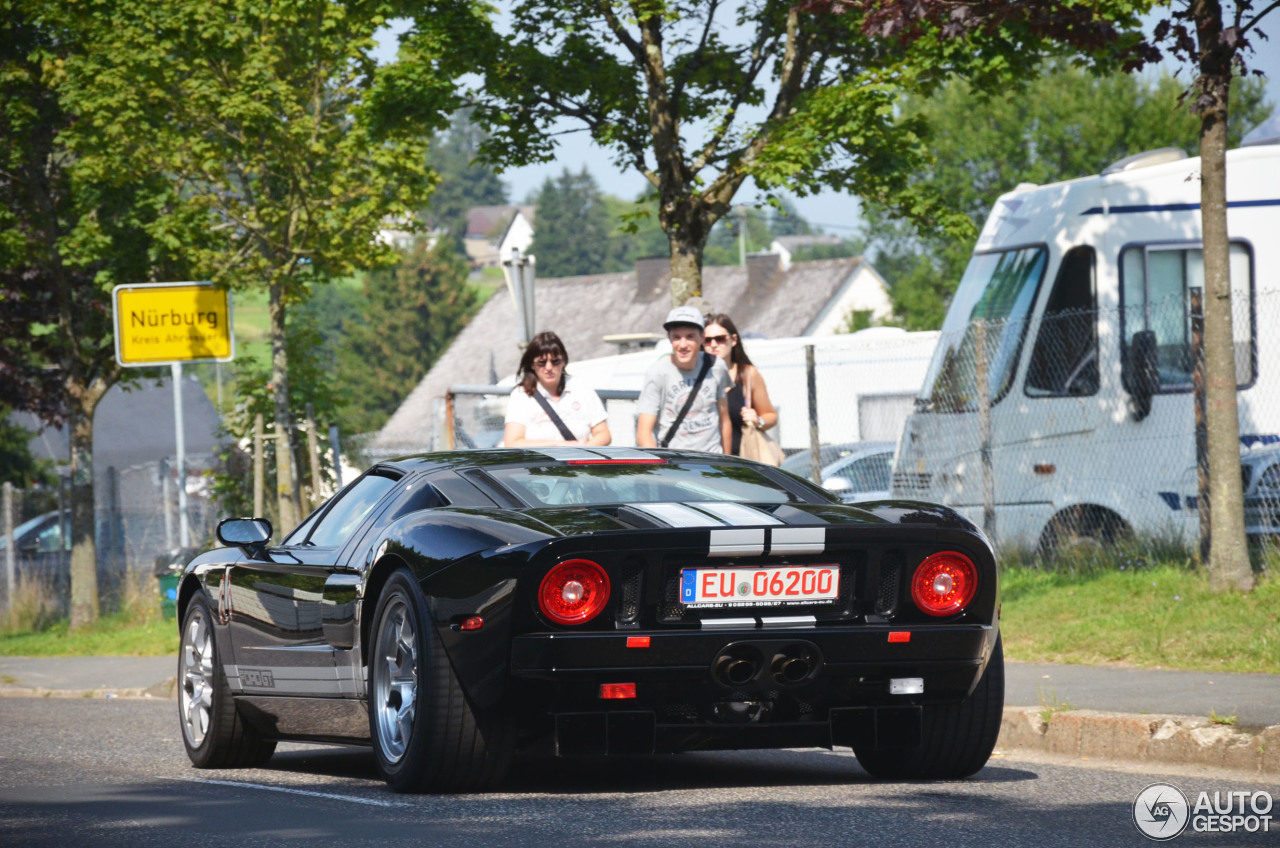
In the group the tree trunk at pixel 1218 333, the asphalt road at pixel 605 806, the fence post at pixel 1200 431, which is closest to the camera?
the asphalt road at pixel 605 806

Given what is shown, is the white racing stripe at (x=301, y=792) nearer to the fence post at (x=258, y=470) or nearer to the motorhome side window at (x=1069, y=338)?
the motorhome side window at (x=1069, y=338)

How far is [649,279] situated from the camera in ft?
217

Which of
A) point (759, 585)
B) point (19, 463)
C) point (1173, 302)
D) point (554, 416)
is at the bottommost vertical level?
point (19, 463)

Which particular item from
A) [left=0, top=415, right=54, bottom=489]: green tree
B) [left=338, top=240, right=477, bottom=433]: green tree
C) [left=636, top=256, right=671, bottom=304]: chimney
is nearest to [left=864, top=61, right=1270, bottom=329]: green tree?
[left=636, top=256, right=671, bottom=304]: chimney

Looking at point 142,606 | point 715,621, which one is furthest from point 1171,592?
point 142,606

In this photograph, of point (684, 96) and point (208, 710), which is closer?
point (208, 710)

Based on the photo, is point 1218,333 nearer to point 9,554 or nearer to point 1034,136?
point 9,554


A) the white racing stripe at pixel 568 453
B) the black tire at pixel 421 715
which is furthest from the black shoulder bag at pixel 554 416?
the black tire at pixel 421 715

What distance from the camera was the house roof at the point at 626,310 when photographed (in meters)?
64.5

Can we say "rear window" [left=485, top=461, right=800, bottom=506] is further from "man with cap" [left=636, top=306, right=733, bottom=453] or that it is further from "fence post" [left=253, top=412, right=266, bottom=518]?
"fence post" [left=253, top=412, right=266, bottom=518]

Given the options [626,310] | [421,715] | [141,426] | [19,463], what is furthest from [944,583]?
[626,310]

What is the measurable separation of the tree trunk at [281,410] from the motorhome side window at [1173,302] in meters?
9.22

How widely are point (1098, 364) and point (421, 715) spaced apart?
9.46 m

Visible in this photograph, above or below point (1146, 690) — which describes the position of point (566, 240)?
above
